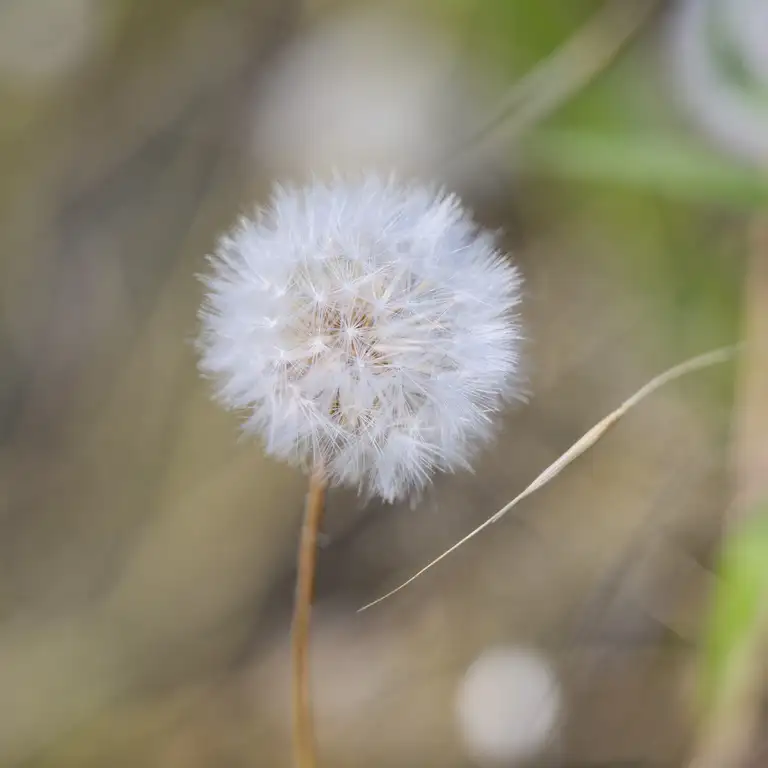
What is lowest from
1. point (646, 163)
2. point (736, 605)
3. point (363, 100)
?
point (736, 605)

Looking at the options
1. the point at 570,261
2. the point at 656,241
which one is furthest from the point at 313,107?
the point at 656,241

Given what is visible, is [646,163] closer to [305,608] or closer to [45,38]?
[305,608]

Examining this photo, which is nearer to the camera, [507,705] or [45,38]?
[507,705]

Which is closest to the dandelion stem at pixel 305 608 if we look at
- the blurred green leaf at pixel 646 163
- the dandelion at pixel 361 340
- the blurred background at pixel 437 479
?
the dandelion at pixel 361 340

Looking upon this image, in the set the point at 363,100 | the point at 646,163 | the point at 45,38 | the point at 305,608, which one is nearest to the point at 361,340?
the point at 305,608

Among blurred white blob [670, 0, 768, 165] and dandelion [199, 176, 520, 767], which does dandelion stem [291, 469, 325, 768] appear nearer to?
dandelion [199, 176, 520, 767]

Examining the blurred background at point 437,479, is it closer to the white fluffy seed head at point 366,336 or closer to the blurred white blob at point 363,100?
the blurred white blob at point 363,100
